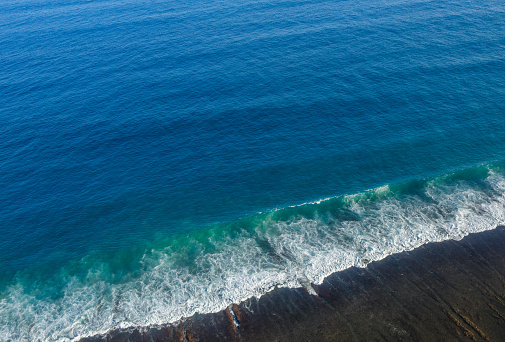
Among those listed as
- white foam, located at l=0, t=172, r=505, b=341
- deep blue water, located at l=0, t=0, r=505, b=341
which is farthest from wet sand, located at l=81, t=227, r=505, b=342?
deep blue water, located at l=0, t=0, r=505, b=341

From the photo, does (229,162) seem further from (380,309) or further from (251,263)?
(380,309)

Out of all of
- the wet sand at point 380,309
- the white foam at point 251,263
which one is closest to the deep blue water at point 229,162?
the white foam at point 251,263

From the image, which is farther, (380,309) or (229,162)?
(229,162)

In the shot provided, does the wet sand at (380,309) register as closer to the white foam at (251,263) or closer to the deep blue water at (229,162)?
the white foam at (251,263)

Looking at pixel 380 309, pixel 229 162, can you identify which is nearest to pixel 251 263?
pixel 380 309

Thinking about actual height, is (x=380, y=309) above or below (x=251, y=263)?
above

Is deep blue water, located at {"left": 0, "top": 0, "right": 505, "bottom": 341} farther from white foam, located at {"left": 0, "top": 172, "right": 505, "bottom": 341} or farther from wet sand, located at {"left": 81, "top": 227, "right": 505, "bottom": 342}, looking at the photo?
wet sand, located at {"left": 81, "top": 227, "right": 505, "bottom": 342}
